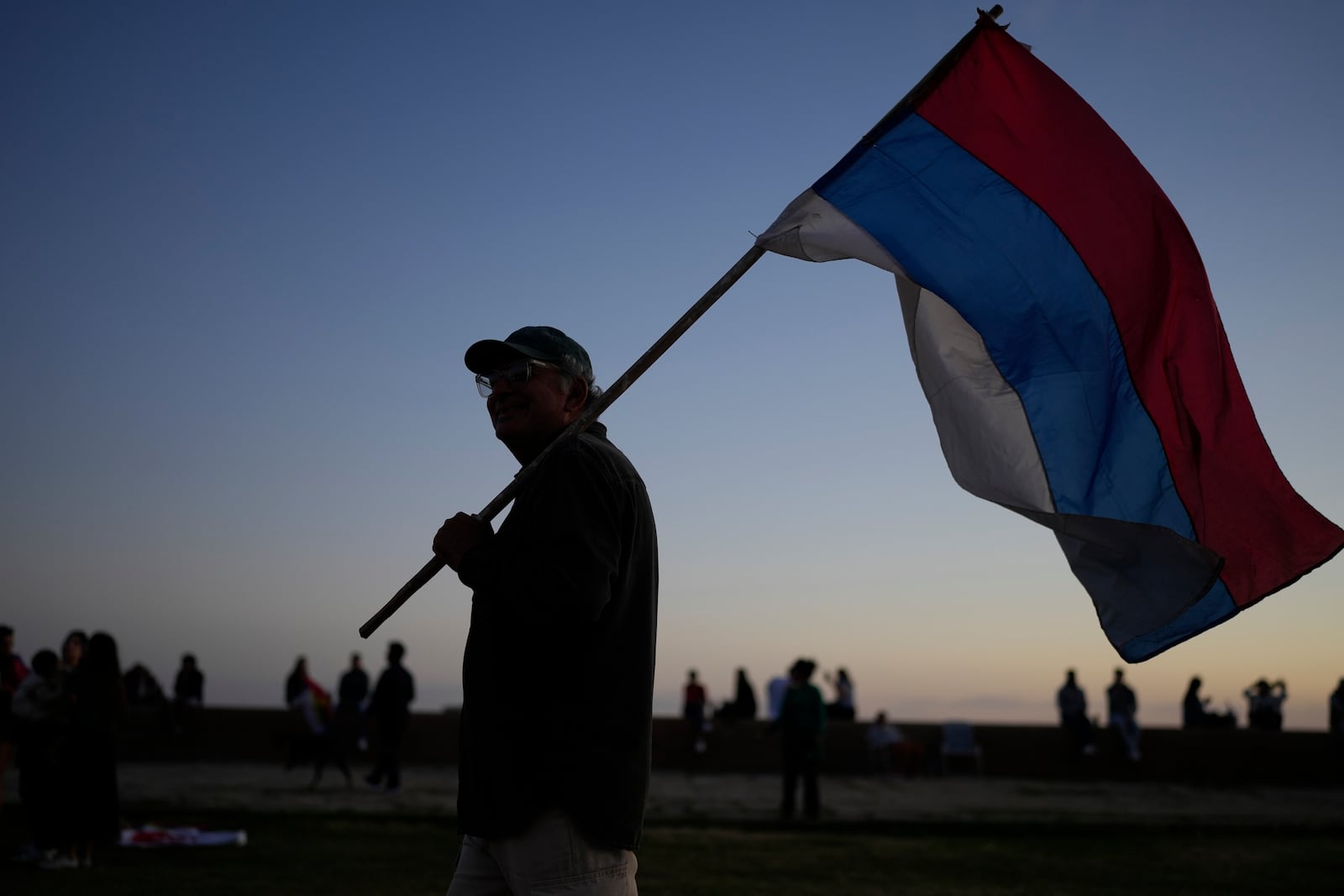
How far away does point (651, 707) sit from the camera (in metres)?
3.24

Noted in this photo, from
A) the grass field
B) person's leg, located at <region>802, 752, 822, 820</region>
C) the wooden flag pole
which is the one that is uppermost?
the wooden flag pole

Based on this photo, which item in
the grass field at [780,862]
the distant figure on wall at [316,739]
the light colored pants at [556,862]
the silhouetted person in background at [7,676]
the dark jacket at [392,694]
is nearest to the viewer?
the light colored pants at [556,862]

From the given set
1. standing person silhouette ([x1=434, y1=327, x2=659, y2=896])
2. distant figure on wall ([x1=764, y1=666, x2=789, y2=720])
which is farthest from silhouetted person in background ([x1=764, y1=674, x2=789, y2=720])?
standing person silhouette ([x1=434, y1=327, x2=659, y2=896])

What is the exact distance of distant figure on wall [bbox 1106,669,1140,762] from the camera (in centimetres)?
2252

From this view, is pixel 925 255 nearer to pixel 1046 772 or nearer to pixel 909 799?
pixel 909 799

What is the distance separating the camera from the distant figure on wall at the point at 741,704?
24.0 m

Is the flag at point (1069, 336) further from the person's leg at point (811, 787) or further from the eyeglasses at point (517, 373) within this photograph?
the person's leg at point (811, 787)

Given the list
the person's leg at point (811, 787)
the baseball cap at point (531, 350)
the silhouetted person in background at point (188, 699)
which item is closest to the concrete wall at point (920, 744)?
the silhouetted person in background at point (188, 699)

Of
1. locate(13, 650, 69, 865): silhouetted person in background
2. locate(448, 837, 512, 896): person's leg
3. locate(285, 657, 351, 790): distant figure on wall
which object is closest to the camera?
locate(448, 837, 512, 896): person's leg

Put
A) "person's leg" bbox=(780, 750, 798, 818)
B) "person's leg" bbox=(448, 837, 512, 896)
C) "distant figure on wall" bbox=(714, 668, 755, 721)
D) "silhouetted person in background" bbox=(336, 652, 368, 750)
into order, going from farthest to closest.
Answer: "distant figure on wall" bbox=(714, 668, 755, 721) < "silhouetted person in background" bbox=(336, 652, 368, 750) < "person's leg" bbox=(780, 750, 798, 818) < "person's leg" bbox=(448, 837, 512, 896)

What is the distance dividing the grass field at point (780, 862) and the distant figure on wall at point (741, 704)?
30.6 ft

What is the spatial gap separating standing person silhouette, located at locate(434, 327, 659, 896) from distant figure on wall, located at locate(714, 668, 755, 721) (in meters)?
21.2

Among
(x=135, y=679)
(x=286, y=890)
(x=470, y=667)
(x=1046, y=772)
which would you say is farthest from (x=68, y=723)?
(x=1046, y=772)

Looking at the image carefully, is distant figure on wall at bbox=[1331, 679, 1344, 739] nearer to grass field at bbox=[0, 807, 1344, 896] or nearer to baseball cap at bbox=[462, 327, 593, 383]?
grass field at bbox=[0, 807, 1344, 896]
